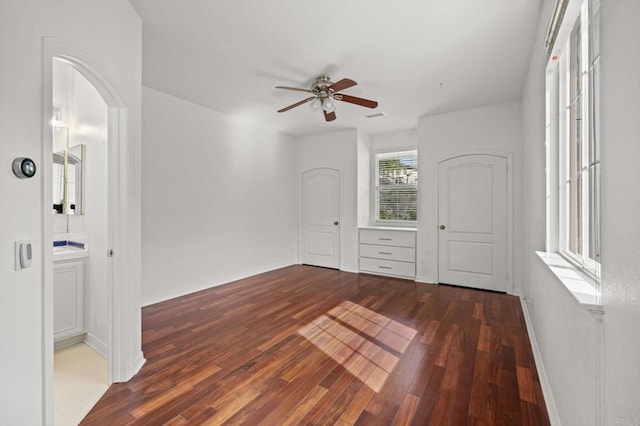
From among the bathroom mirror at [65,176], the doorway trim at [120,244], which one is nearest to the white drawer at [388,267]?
the doorway trim at [120,244]

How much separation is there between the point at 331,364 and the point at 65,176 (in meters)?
3.18

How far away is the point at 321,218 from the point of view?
6.09m

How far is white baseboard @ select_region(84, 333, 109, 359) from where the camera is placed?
8.35 feet

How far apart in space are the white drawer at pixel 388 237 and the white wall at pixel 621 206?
4108 mm

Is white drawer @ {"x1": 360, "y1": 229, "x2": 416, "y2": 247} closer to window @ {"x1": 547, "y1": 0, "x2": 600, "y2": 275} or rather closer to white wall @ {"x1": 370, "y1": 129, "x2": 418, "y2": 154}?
white wall @ {"x1": 370, "y1": 129, "x2": 418, "y2": 154}

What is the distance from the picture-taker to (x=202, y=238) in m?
4.41

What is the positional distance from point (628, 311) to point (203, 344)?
285cm

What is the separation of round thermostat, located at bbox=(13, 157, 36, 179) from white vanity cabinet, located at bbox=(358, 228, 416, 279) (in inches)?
186

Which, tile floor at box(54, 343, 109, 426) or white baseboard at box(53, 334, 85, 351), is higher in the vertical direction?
white baseboard at box(53, 334, 85, 351)

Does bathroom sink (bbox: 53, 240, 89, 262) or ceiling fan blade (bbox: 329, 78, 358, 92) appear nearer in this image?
bathroom sink (bbox: 53, 240, 89, 262)

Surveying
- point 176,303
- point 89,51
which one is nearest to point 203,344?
point 176,303

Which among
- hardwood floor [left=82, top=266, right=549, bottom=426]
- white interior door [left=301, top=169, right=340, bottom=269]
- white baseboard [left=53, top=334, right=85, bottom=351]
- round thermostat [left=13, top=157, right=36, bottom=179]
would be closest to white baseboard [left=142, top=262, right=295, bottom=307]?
hardwood floor [left=82, top=266, right=549, bottom=426]

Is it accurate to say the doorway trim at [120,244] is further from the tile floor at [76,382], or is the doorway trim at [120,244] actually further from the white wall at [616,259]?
the white wall at [616,259]

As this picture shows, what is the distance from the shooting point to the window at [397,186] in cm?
574
